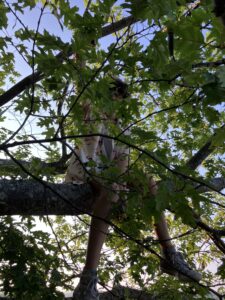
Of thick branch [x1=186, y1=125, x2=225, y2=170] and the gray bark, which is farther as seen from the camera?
thick branch [x1=186, y1=125, x2=225, y2=170]

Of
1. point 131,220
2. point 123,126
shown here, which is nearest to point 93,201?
point 131,220

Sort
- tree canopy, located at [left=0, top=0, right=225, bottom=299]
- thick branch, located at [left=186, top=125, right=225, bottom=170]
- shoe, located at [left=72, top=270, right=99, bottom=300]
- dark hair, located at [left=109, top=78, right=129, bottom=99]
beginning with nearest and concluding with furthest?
tree canopy, located at [left=0, top=0, right=225, bottom=299] < dark hair, located at [left=109, top=78, right=129, bottom=99] < shoe, located at [left=72, top=270, right=99, bottom=300] < thick branch, located at [left=186, top=125, right=225, bottom=170]

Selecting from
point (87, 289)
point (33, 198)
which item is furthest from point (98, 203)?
point (87, 289)

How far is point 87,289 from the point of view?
8.86ft

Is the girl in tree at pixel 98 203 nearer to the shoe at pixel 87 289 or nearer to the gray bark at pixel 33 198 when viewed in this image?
the shoe at pixel 87 289

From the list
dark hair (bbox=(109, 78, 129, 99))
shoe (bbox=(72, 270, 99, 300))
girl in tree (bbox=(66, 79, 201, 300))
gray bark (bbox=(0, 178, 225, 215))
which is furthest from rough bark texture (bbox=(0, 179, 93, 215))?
dark hair (bbox=(109, 78, 129, 99))

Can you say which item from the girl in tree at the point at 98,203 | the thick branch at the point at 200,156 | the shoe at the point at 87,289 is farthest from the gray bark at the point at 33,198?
the thick branch at the point at 200,156

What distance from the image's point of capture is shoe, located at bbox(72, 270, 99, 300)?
2676mm

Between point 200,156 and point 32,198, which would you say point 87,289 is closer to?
point 32,198

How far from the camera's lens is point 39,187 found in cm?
261

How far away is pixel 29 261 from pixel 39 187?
0.53 m

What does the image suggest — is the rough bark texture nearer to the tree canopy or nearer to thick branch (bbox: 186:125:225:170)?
the tree canopy

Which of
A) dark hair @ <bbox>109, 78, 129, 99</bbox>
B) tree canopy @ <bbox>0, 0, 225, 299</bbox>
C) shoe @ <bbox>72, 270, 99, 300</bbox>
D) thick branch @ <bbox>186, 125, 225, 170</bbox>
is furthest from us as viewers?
thick branch @ <bbox>186, 125, 225, 170</bbox>

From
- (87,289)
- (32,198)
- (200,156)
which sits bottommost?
(87,289)
